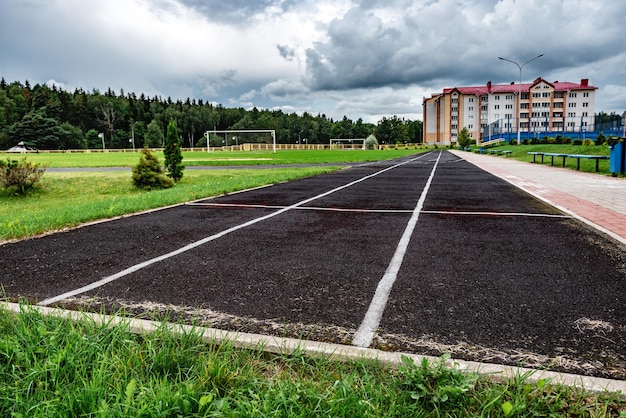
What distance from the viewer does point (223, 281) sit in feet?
13.2

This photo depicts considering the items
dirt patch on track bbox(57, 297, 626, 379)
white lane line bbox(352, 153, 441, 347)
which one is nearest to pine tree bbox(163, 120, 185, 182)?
white lane line bbox(352, 153, 441, 347)

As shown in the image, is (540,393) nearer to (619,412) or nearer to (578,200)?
(619,412)

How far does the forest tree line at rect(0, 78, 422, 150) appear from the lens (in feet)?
345

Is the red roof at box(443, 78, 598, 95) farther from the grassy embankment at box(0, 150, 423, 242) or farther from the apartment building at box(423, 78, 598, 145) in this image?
the grassy embankment at box(0, 150, 423, 242)

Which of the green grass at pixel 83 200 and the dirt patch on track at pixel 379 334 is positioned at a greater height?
A: the green grass at pixel 83 200

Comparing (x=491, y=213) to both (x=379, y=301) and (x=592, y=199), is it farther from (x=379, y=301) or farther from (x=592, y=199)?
(x=379, y=301)

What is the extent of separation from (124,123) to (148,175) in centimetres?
12928

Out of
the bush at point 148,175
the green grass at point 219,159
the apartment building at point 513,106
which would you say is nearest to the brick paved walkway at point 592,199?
the bush at point 148,175

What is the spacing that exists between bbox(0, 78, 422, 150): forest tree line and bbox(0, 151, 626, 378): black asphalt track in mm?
95975

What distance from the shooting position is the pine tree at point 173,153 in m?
15.6

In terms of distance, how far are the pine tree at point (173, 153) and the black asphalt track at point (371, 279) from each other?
8.58 meters

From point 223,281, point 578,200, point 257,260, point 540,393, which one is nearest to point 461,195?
point 578,200

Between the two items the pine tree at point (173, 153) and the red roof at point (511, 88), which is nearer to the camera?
the pine tree at point (173, 153)

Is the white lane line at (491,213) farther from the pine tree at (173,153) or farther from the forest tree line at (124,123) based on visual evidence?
the forest tree line at (124,123)
